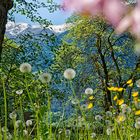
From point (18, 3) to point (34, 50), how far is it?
2.98m

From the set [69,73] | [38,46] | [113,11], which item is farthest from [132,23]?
[38,46]

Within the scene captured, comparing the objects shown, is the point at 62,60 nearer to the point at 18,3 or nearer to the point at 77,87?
the point at 77,87

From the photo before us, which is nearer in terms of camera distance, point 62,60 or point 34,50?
point 34,50

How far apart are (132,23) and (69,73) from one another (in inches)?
184

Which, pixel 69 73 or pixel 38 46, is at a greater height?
pixel 38 46

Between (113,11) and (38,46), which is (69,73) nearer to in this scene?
(113,11)

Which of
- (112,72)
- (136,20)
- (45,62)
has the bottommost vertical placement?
(136,20)

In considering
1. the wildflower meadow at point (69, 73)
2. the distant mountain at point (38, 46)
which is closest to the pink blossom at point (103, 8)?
the wildflower meadow at point (69, 73)

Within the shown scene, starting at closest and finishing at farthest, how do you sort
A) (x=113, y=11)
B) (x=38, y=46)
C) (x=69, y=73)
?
(x=113, y=11), (x=69, y=73), (x=38, y=46)

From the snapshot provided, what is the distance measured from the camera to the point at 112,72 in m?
36.6

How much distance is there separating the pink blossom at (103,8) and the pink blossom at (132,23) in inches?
0.6

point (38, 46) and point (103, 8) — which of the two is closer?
point (103, 8)

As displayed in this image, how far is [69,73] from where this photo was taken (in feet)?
18.1

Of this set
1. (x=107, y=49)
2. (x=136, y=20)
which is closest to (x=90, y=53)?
(x=107, y=49)
